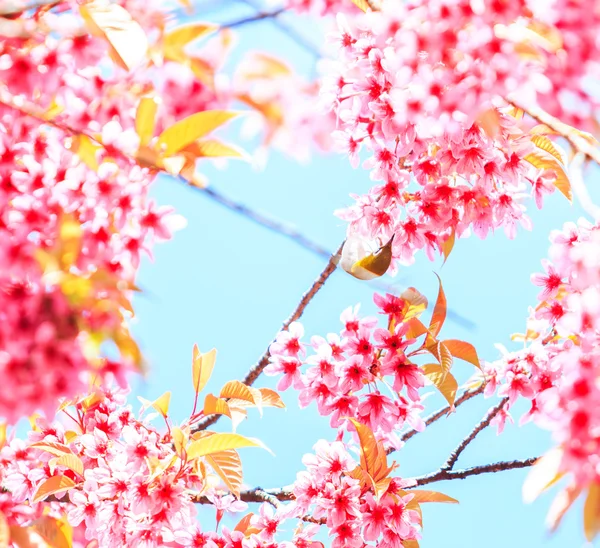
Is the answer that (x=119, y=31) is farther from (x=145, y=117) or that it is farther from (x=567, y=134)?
(x=567, y=134)

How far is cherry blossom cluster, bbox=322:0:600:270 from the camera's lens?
35.0 inches

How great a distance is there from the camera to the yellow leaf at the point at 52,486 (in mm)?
1390

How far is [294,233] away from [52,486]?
1.08m

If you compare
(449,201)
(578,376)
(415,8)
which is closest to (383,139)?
(449,201)

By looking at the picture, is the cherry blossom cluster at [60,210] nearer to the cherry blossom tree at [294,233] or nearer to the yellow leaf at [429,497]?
the cherry blossom tree at [294,233]

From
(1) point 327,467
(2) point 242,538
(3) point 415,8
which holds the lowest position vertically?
(2) point 242,538

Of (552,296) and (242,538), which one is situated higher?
(552,296)

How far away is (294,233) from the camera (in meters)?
0.65

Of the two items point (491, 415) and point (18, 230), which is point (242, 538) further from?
point (18, 230)

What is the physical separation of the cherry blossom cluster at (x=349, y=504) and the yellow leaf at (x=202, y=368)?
323 mm

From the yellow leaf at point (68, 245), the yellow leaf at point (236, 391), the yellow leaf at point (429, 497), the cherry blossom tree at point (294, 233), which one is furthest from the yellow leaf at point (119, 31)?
the yellow leaf at point (429, 497)

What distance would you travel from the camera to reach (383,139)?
1.49 metres

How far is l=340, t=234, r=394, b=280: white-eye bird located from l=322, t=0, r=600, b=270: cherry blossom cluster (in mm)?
55

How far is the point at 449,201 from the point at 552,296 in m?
0.40
